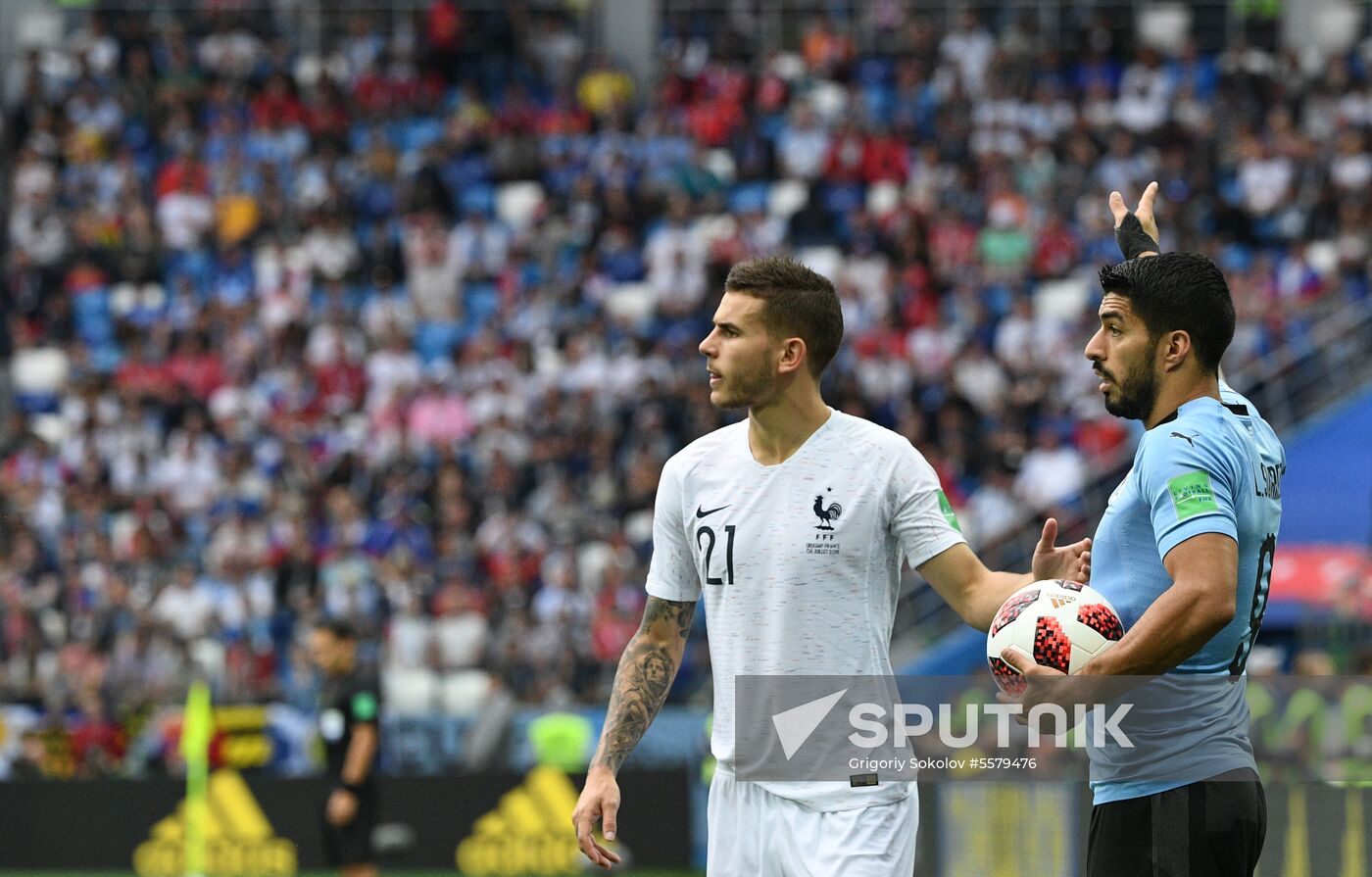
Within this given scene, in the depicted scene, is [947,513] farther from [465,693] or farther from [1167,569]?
[465,693]

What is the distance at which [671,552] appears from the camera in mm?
5652

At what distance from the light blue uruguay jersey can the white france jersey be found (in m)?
0.68

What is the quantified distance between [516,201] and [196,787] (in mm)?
9476

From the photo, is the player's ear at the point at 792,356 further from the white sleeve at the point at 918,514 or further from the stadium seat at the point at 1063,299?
the stadium seat at the point at 1063,299

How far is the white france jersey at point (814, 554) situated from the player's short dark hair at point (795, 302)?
0.24 m

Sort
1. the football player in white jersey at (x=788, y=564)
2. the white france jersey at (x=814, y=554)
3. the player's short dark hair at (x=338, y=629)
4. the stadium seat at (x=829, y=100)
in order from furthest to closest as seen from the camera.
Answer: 1. the stadium seat at (x=829, y=100)
2. the player's short dark hair at (x=338, y=629)
3. the white france jersey at (x=814, y=554)
4. the football player in white jersey at (x=788, y=564)

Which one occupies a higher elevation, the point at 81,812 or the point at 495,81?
the point at 495,81

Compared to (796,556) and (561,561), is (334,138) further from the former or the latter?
(796,556)

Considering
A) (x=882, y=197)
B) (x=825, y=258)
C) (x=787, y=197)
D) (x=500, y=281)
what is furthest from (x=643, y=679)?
(x=787, y=197)

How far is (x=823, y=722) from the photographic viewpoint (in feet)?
17.5

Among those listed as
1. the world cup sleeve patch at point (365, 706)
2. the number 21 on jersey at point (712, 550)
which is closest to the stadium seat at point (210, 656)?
the world cup sleeve patch at point (365, 706)

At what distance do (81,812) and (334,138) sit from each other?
10.5m

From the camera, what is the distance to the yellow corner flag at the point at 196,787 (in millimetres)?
14922

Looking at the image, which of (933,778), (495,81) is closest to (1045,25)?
(495,81)
